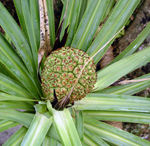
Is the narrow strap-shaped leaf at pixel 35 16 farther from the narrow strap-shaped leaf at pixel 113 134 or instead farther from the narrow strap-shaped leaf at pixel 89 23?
the narrow strap-shaped leaf at pixel 113 134

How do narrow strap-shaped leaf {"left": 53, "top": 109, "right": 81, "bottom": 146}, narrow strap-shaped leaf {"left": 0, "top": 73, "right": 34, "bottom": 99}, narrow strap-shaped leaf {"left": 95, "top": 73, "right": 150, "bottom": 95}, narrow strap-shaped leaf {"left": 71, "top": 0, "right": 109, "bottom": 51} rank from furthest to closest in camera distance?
1. narrow strap-shaped leaf {"left": 95, "top": 73, "right": 150, "bottom": 95}
2. narrow strap-shaped leaf {"left": 71, "top": 0, "right": 109, "bottom": 51}
3. narrow strap-shaped leaf {"left": 0, "top": 73, "right": 34, "bottom": 99}
4. narrow strap-shaped leaf {"left": 53, "top": 109, "right": 81, "bottom": 146}

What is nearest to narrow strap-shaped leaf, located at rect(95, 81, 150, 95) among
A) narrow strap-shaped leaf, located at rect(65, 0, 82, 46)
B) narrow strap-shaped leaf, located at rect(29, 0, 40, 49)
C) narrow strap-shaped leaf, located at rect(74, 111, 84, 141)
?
narrow strap-shaped leaf, located at rect(74, 111, 84, 141)

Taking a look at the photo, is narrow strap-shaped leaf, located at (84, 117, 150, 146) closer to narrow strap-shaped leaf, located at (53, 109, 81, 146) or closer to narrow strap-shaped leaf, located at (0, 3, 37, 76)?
A: narrow strap-shaped leaf, located at (53, 109, 81, 146)

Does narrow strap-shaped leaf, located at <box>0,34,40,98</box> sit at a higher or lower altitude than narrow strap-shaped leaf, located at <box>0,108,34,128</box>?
higher

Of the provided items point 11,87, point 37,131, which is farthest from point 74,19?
point 37,131

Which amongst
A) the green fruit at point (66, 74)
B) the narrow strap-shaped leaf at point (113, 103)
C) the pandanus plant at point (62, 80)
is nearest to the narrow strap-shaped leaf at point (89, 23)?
the pandanus plant at point (62, 80)

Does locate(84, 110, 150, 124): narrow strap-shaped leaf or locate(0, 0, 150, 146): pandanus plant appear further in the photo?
locate(84, 110, 150, 124): narrow strap-shaped leaf
